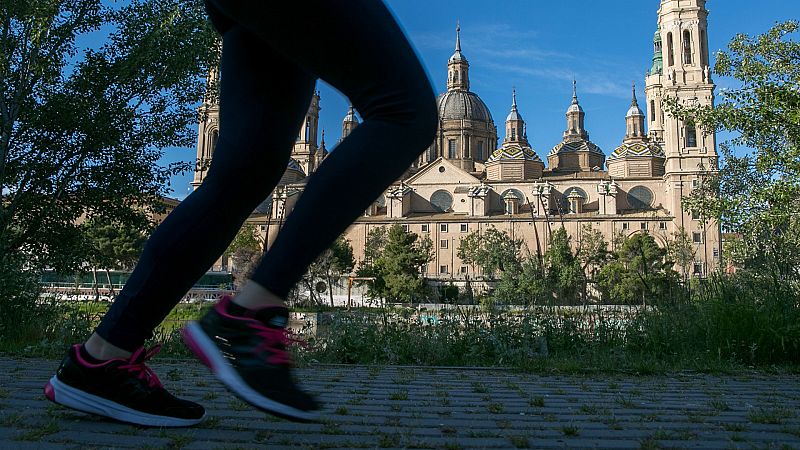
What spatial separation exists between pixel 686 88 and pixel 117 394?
50.1m

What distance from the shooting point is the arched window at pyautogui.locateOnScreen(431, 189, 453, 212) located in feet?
190

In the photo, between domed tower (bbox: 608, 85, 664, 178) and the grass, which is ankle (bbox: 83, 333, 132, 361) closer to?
the grass

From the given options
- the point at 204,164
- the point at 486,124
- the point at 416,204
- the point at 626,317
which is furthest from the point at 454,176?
the point at 626,317

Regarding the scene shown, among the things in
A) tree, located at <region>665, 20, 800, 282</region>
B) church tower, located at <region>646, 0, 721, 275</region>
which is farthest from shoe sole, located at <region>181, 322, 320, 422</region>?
church tower, located at <region>646, 0, 721, 275</region>

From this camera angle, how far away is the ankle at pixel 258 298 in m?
1.10

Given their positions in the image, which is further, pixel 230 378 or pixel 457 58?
pixel 457 58

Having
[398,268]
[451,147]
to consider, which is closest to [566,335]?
[398,268]

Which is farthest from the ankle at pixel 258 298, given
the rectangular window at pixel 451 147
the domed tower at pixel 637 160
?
the rectangular window at pixel 451 147

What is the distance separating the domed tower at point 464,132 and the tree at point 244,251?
68.6 ft

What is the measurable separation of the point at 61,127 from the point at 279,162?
29.4ft

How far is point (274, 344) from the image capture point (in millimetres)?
1081

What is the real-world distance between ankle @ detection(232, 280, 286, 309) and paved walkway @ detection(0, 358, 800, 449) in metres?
0.29

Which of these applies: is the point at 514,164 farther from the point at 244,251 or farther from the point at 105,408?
the point at 105,408

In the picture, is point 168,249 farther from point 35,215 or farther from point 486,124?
point 486,124
